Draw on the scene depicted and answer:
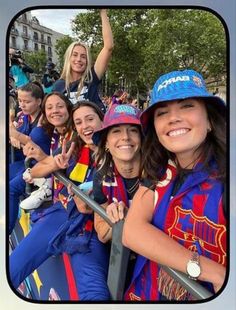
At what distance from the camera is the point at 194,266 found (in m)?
2.61

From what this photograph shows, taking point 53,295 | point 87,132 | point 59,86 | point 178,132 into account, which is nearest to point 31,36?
point 59,86

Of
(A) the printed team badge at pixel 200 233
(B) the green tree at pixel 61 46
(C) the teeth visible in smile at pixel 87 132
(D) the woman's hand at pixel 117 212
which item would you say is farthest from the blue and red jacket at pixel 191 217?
(B) the green tree at pixel 61 46

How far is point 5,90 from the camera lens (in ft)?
8.68

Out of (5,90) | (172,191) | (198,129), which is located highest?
(5,90)

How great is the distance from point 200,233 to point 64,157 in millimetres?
651

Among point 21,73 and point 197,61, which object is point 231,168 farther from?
point 21,73

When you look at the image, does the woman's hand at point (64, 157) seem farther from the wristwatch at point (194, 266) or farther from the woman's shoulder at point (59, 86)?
the wristwatch at point (194, 266)

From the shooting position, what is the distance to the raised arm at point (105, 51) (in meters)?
2.65

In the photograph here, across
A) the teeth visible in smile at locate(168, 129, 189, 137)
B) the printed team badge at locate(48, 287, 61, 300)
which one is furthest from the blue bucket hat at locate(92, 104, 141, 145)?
the printed team badge at locate(48, 287, 61, 300)

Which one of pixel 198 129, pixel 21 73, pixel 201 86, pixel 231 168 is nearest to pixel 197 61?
pixel 201 86

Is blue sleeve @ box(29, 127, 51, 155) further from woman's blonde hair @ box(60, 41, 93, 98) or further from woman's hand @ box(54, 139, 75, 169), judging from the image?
woman's blonde hair @ box(60, 41, 93, 98)

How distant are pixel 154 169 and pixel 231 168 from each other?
0.31 m

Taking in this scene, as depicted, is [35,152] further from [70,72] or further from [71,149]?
[70,72]

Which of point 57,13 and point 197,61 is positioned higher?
point 57,13
